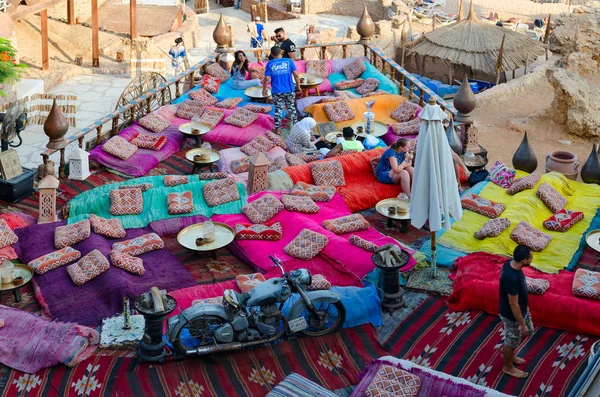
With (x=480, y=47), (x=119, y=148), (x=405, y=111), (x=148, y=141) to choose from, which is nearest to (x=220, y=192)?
(x=119, y=148)

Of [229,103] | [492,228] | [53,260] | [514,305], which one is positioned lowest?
[53,260]

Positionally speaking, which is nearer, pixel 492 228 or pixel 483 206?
pixel 492 228

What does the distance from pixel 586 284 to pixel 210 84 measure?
9.61 metres

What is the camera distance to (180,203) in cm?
1140

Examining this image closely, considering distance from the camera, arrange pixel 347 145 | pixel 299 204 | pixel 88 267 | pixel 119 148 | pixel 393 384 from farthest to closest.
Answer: pixel 119 148
pixel 347 145
pixel 299 204
pixel 88 267
pixel 393 384

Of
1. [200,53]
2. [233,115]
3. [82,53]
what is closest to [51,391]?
[233,115]

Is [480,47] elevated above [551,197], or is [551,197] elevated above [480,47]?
[551,197]

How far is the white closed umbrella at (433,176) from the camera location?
31.0ft

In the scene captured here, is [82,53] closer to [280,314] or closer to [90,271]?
[90,271]

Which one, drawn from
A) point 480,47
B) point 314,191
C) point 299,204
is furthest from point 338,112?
point 480,47

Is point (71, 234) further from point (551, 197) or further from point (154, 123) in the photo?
point (551, 197)

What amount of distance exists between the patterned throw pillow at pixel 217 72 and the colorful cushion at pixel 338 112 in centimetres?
289

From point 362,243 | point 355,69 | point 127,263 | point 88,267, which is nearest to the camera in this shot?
point 88,267

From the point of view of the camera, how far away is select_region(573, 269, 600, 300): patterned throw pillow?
28.5 feet
